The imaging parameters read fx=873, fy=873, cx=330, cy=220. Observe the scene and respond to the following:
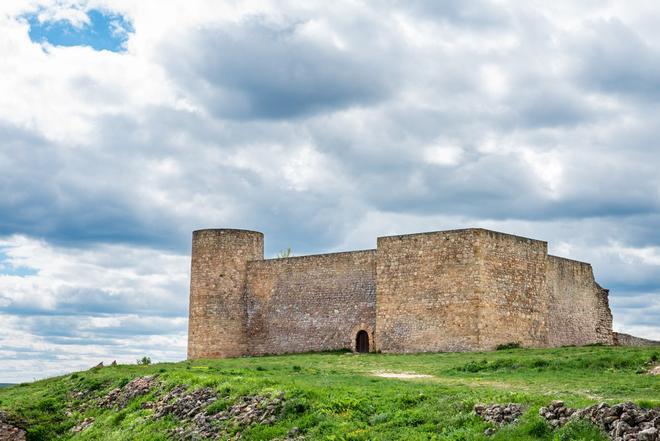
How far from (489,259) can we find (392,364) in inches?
278

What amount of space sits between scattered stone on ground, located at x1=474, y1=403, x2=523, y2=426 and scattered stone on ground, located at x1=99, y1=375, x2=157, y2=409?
459 inches

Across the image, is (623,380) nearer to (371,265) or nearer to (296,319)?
(371,265)

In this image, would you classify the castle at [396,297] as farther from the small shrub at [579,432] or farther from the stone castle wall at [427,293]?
the small shrub at [579,432]

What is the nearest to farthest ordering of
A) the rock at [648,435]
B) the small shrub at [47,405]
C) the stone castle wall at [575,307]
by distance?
the rock at [648,435] < the small shrub at [47,405] < the stone castle wall at [575,307]

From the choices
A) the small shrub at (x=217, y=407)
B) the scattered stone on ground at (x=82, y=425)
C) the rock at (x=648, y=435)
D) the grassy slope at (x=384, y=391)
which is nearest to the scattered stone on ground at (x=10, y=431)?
the grassy slope at (x=384, y=391)

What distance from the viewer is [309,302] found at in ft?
126

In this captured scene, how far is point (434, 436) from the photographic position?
48.4 feet

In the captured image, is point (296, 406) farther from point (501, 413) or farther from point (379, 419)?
point (501, 413)

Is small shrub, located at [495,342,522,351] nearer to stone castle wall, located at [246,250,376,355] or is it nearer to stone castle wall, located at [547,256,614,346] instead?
stone castle wall, located at [547,256,614,346]

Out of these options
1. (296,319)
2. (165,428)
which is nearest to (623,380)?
(165,428)

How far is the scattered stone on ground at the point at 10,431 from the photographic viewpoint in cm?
2336

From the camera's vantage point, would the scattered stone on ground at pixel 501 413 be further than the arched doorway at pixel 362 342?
No

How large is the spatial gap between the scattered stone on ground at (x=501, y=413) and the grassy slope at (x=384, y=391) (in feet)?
0.63

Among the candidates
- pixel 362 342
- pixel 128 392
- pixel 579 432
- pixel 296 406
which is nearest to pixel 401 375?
pixel 296 406
